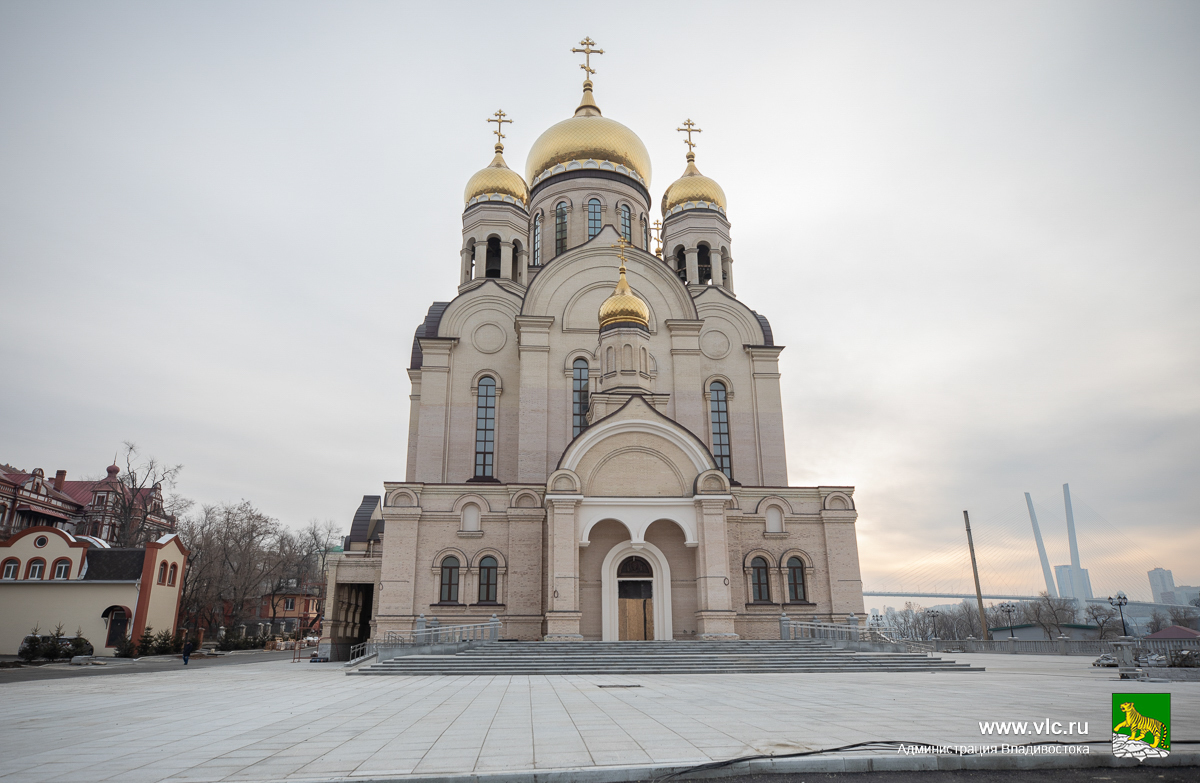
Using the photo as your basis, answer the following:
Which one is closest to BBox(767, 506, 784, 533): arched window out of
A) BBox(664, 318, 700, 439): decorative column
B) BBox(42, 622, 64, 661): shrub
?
BBox(664, 318, 700, 439): decorative column

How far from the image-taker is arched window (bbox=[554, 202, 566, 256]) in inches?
1252

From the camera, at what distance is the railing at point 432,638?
1905 cm

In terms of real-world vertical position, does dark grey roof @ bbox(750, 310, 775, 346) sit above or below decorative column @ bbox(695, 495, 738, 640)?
above

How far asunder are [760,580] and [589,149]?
19.9 meters

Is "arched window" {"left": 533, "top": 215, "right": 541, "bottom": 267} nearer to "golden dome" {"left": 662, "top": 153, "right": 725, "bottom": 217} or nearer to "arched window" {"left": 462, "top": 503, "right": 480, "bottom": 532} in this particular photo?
"golden dome" {"left": 662, "top": 153, "right": 725, "bottom": 217}

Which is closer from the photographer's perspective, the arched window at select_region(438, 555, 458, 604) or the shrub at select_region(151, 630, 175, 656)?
the arched window at select_region(438, 555, 458, 604)

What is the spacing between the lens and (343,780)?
5.11m

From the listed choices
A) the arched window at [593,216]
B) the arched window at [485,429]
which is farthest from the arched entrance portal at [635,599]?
the arched window at [593,216]

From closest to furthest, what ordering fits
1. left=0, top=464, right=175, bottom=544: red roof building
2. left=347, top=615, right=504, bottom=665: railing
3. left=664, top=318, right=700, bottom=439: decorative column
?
left=347, top=615, right=504, bottom=665: railing
left=664, top=318, right=700, bottom=439: decorative column
left=0, top=464, right=175, bottom=544: red roof building

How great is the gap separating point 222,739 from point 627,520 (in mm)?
16021

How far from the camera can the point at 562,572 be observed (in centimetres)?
2142

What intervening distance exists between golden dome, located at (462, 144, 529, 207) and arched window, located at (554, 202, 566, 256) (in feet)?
8.11
